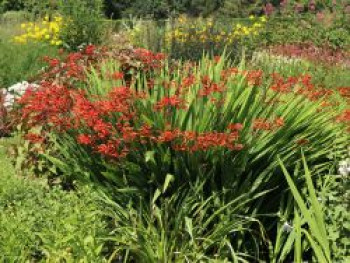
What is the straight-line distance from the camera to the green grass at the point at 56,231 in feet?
12.0

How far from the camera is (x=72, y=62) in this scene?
5223 millimetres

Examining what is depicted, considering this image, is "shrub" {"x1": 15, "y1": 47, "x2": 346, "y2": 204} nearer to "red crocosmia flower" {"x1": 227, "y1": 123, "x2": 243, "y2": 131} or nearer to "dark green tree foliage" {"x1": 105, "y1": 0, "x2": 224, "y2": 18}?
"red crocosmia flower" {"x1": 227, "y1": 123, "x2": 243, "y2": 131}

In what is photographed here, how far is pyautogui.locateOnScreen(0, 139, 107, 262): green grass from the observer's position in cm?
364

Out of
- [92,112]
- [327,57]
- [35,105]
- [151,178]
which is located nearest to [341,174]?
[151,178]

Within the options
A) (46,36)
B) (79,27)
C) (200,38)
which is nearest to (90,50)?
(200,38)

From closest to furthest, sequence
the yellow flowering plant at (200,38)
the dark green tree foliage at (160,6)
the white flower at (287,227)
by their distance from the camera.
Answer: the white flower at (287,227) → the yellow flowering plant at (200,38) → the dark green tree foliage at (160,6)

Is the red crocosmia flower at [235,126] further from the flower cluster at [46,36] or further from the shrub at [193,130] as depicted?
the flower cluster at [46,36]

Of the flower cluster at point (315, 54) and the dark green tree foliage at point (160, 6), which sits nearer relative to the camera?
the flower cluster at point (315, 54)

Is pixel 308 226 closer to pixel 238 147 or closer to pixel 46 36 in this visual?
pixel 238 147

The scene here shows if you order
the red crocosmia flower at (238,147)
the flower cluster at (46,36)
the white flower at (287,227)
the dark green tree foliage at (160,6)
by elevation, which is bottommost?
the dark green tree foliage at (160,6)

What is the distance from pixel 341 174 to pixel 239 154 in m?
0.71

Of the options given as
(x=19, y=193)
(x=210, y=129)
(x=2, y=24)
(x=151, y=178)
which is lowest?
(x=2, y=24)

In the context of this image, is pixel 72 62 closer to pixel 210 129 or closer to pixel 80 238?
pixel 210 129

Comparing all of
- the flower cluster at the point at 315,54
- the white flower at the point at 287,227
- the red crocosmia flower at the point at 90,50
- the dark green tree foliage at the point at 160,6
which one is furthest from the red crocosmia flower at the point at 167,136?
the dark green tree foliage at the point at 160,6
